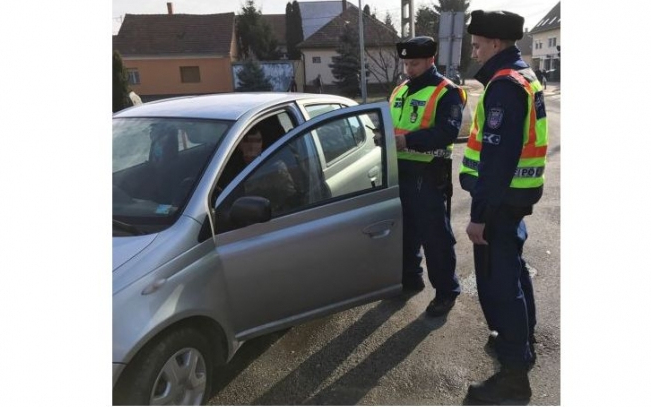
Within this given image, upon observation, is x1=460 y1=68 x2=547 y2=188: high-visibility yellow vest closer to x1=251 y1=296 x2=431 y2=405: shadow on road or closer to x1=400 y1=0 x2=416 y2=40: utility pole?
x1=251 y1=296 x2=431 y2=405: shadow on road

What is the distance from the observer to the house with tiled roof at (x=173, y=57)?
3300 centimetres

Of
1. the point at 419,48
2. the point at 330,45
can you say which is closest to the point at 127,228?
the point at 419,48

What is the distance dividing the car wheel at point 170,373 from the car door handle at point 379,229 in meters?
1.06

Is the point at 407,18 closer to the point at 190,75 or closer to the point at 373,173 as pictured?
the point at 373,173

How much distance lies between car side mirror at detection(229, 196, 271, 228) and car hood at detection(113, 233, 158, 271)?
0.35 m

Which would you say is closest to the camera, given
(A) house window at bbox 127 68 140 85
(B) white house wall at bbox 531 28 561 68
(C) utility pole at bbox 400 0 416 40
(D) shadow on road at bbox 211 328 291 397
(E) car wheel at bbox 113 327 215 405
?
(E) car wheel at bbox 113 327 215 405

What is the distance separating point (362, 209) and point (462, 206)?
11.7 ft

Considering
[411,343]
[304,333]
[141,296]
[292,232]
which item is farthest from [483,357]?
[141,296]

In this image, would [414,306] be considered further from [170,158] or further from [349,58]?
[349,58]

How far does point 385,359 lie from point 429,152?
52.4 inches

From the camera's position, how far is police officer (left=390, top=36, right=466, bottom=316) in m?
3.08

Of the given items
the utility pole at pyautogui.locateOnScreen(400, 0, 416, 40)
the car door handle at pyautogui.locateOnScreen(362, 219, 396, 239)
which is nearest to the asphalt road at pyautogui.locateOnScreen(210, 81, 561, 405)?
the car door handle at pyautogui.locateOnScreen(362, 219, 396, 239)

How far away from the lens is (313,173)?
104 inches
